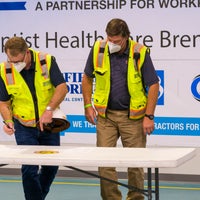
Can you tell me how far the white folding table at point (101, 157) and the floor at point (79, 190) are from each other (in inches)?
88.8

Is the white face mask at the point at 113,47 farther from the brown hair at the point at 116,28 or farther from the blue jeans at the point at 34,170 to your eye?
the blue jeans at the point at 34,170

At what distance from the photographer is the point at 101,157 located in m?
6.08

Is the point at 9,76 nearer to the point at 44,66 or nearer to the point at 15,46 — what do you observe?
the point at 44,66

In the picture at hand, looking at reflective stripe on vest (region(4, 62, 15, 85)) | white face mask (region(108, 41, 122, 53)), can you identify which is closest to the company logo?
white face mask (region(108, 41, 122, 53))

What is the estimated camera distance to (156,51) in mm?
9305

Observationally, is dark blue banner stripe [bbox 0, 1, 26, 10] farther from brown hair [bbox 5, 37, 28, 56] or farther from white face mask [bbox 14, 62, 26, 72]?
brown hair [bbox 5, 37, 28, 56]

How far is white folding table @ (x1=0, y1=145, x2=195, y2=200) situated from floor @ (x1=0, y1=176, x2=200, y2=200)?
225 centimetres

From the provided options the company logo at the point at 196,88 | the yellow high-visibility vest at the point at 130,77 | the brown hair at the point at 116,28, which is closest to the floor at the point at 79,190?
the company logo at the point at 196,88

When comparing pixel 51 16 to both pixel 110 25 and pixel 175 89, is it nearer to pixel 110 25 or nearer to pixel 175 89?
pixel 175 89

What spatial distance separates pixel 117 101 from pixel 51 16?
2.61m

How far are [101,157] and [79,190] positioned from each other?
3170 mm

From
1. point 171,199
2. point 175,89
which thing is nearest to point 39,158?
point 171,199

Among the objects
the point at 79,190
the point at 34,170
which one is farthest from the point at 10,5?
the point at 34,170

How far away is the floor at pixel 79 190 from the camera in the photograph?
877cm
